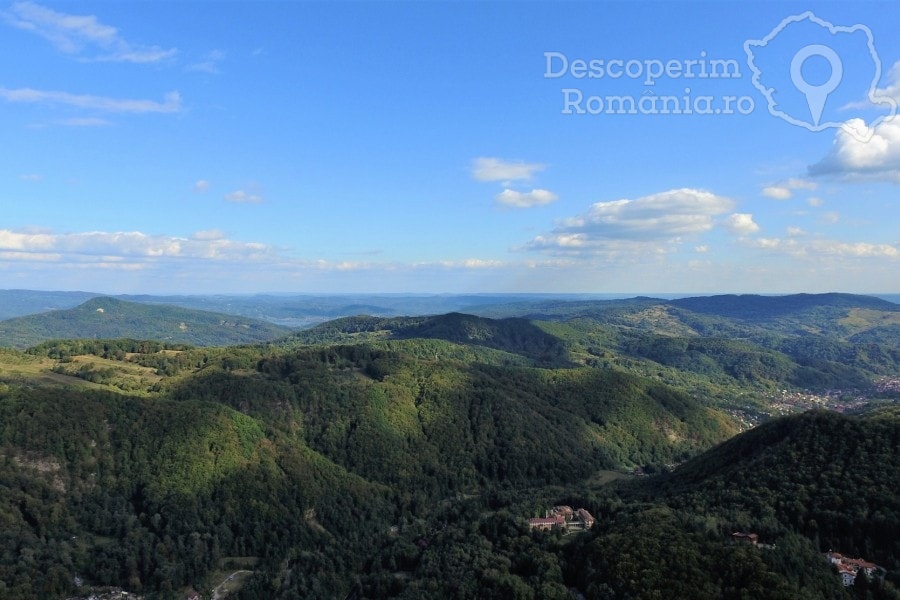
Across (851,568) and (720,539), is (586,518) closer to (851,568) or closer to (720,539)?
(720,539)

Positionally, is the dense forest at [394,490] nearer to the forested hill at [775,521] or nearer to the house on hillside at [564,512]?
the forested hill at [775,521]

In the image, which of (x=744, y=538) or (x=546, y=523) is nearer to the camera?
(x=744, y=538)

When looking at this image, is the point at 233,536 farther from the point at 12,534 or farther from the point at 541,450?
the point at 541,450

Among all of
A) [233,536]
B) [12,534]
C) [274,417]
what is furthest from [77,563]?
[274,417]

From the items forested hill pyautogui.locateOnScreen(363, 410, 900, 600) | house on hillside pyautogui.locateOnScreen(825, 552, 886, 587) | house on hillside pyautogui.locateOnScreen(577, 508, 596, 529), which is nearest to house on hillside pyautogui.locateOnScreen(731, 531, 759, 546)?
forested hill pyautogui.locateOnScreen(363, 410, 900, 600)

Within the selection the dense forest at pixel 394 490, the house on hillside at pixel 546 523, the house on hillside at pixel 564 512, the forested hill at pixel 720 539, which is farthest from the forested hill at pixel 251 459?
the house on hillside at pixel 546 523

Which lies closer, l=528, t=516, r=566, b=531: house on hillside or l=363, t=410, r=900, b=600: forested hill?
l=363, t=410, r=900, b=600: forested hill

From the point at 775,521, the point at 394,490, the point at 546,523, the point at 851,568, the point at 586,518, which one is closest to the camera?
the point at 851,568

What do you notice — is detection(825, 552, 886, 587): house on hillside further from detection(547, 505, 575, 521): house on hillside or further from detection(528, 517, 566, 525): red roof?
detection(547, 505, 575, 521): house on hillside

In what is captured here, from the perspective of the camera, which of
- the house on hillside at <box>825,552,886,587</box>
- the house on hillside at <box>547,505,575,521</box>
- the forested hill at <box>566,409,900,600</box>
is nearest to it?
the forested hill at <box>566,409,900,600</box>

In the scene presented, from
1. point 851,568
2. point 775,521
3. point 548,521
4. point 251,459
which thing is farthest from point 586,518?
point 251,459
